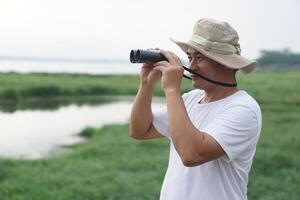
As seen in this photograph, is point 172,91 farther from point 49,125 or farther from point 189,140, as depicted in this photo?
point 49,125

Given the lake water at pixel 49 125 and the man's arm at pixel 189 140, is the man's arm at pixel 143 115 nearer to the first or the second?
the man's arm at pixel 189 140

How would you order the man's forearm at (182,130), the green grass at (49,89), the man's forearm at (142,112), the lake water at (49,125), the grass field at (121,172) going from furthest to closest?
1. the green grass at (49,89)
2. the lake water at (49,125)
3. the grass field at (121,172)
4. the man's forearm at (142,112)
5. the man's forearm at (182,130)

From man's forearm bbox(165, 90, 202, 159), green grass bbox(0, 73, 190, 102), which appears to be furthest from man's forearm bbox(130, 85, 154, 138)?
green grass bbox(0, 73, 190, 102)

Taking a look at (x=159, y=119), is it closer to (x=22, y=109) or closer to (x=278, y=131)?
(x=278, y=131)

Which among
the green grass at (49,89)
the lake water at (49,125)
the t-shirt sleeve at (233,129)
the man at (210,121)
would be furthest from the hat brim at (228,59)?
the green grass at (49,89)

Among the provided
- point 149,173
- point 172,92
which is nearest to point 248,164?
point 172,92

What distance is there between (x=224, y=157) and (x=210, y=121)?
12 cm

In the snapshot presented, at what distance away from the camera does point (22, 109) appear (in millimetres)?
15156

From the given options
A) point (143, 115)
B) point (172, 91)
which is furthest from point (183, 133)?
point (143, 115)

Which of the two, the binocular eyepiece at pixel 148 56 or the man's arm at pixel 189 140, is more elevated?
the binocular eyepiece at pixel 148 56

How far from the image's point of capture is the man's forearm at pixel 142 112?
181cm

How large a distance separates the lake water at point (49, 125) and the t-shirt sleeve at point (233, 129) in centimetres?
702

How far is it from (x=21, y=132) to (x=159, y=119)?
9.93 meters

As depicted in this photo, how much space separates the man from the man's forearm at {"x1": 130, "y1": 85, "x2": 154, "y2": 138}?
190 millimetres
